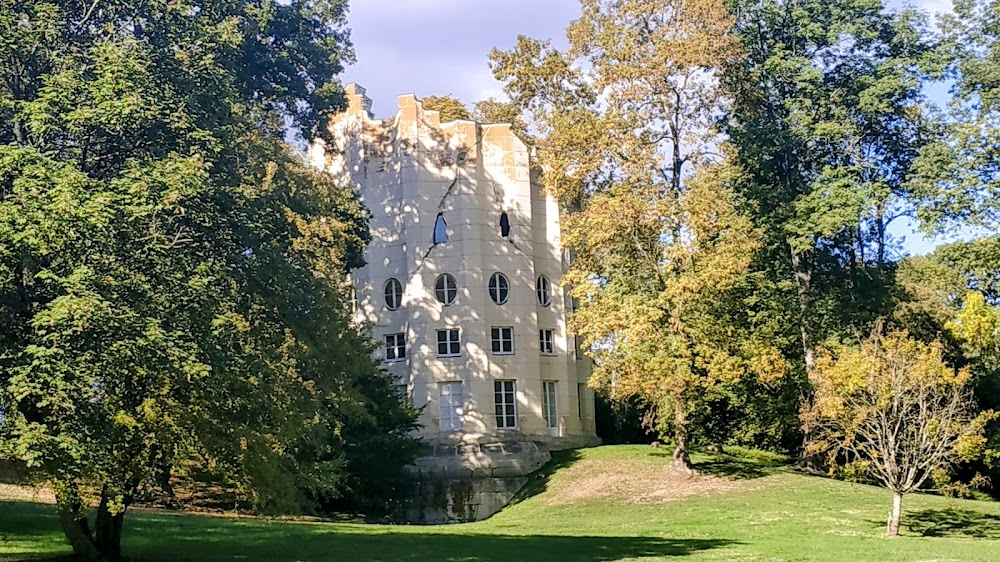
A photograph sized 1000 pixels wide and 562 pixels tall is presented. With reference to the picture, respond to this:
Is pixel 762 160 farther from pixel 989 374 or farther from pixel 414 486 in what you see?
pixel 414 486

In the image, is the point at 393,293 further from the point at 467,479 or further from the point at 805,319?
the point at 805,319

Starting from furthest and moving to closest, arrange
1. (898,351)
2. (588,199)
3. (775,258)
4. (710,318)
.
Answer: (775,258), (588,199), (710,318), (898,351)

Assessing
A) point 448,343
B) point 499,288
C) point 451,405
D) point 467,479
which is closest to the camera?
point 467,479

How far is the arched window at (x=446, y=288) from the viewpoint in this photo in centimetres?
4412

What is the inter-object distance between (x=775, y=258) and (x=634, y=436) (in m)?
11.7

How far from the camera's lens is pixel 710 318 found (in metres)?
36.1

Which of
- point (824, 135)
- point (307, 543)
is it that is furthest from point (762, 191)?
point (307, 543)

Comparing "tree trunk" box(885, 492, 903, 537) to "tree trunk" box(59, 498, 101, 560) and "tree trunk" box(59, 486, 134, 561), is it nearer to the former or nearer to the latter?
"tree trunk" box(59, 486, 134, 561)

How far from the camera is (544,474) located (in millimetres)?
40312

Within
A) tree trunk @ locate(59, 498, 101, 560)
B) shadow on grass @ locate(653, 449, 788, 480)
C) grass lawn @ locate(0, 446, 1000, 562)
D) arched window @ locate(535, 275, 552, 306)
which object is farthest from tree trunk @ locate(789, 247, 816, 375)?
tree trunk @ locate(59, 498, 101, 560)

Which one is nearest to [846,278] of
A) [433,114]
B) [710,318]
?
[710,318]

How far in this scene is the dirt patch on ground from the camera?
34.6 m

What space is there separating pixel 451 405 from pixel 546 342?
204 inches

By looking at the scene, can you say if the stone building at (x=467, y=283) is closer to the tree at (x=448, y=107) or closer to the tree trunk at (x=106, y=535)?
the tree at (x=448, y=107)
